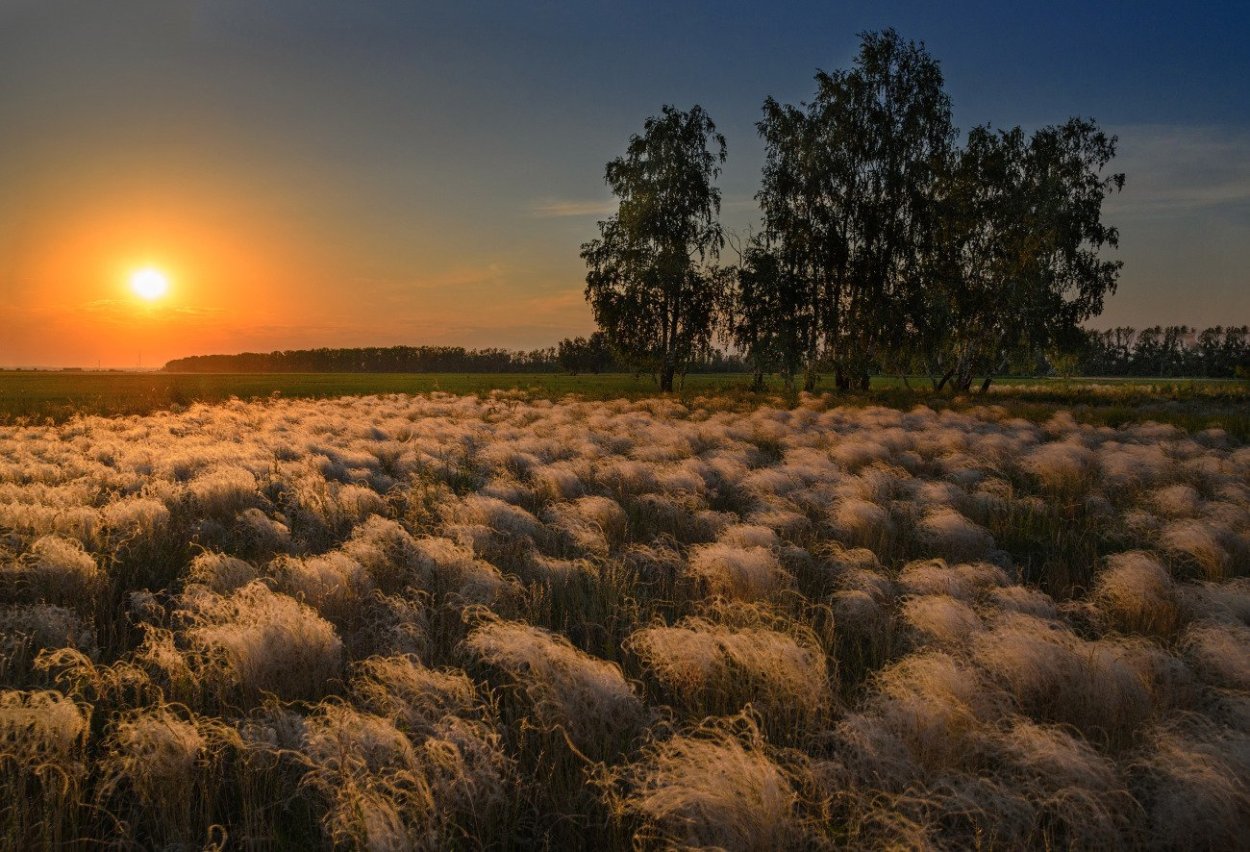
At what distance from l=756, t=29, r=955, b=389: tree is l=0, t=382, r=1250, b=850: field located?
24.8 meters

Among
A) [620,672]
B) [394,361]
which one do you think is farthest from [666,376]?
[394,361]

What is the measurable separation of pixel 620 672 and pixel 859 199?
3318 cm

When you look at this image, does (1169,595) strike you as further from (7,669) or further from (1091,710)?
(7,669)

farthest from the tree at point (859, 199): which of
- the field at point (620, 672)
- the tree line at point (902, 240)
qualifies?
the field at point (620, 672)

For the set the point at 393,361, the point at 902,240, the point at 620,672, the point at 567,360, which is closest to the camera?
the point at 620,672

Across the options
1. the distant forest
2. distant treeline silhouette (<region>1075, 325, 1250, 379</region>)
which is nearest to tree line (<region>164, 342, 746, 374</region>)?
the distant forest

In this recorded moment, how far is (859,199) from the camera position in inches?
1276

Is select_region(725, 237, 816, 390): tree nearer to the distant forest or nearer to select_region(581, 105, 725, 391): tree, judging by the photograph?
select_region(581, 105, 725, 391): tree

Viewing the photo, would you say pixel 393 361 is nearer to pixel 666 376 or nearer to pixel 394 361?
pixel 394 361

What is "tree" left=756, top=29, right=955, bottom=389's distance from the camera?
104ft

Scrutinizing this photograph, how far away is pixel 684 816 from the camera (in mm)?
2705

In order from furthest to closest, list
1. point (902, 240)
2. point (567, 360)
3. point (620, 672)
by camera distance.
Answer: point (567, 360), point (902, 240), point (620, 672)

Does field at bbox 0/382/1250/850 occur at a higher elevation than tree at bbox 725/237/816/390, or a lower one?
lower

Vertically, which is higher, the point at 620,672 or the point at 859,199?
the point at 859,199
